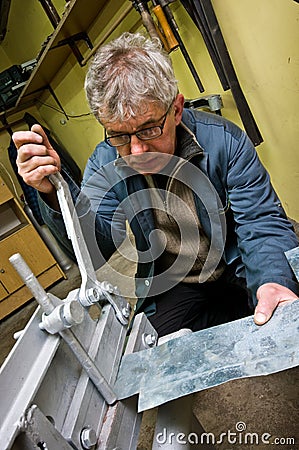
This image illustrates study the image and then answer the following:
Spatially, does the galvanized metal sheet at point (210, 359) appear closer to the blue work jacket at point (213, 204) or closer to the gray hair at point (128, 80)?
the blue work jacket at point (213, 204)

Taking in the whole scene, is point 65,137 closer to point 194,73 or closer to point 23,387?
point 194,73

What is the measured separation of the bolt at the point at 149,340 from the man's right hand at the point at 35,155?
39 cm

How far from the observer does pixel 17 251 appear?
120 inches

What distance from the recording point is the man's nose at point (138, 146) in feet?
3.39

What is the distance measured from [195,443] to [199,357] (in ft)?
1.11

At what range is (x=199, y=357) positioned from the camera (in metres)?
0.65

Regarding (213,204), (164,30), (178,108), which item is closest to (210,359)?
(213,204)

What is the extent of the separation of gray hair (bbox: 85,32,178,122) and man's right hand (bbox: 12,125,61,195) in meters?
0.22

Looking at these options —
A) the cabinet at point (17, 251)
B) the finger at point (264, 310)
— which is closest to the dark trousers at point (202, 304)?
the finger at point (264, 310)

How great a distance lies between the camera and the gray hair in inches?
38.6

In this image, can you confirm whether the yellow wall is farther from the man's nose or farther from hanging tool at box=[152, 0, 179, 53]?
the man's nose

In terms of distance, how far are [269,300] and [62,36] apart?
7.17 feet

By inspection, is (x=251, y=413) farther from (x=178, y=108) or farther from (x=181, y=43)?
(x=181, y=43)

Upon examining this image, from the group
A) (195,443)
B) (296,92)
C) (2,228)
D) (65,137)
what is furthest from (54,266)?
(195,443)
